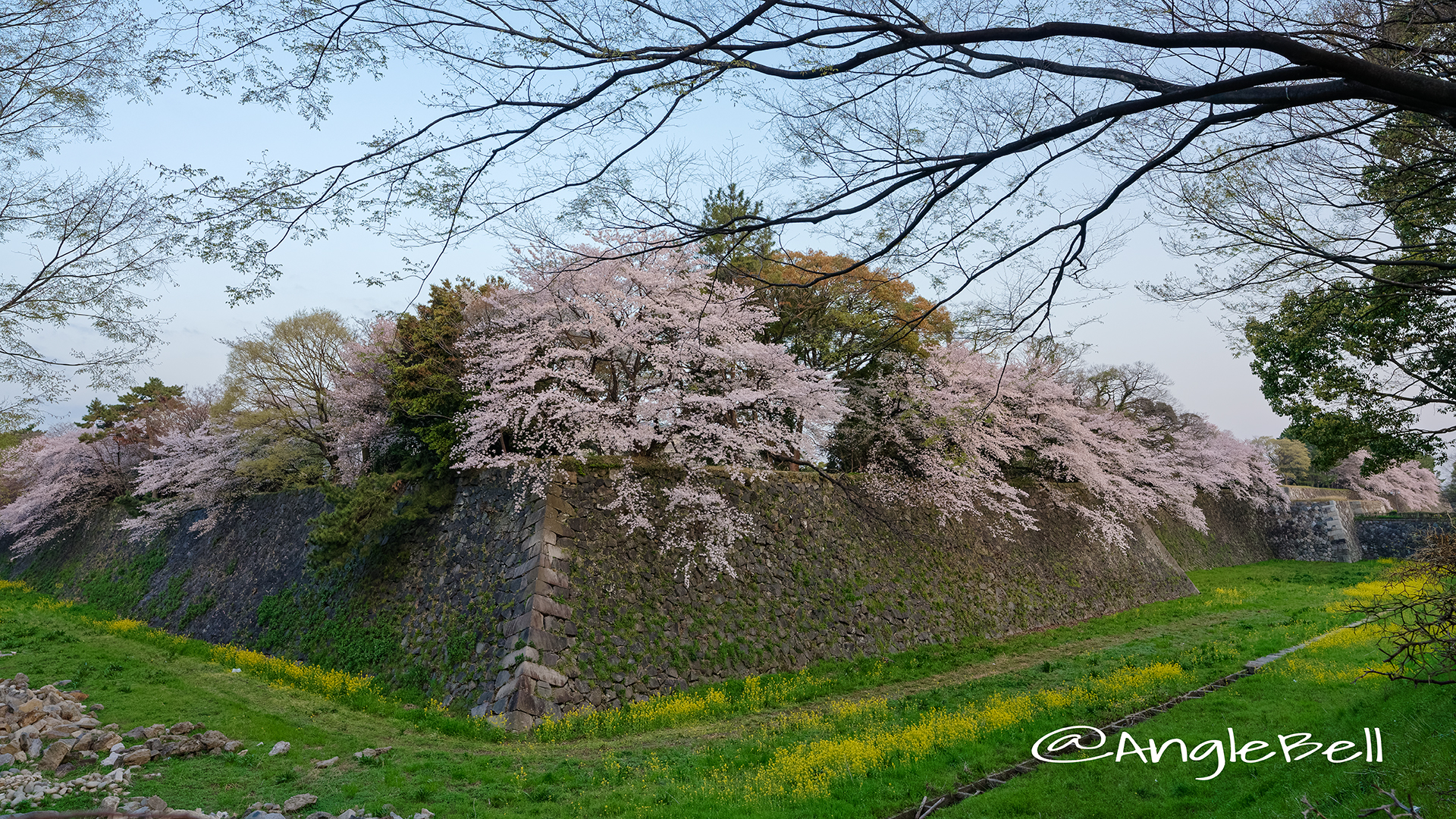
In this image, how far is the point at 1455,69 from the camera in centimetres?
528

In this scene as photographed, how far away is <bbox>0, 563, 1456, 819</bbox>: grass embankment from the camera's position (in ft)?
19.3

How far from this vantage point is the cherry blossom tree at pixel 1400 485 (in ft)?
141

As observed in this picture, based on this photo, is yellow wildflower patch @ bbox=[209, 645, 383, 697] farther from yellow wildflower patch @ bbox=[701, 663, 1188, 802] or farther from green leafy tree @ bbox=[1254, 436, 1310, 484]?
green leafy tree @ bbox=[1254, 436, 1310, 484]

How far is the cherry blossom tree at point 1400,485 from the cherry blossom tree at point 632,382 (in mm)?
48835

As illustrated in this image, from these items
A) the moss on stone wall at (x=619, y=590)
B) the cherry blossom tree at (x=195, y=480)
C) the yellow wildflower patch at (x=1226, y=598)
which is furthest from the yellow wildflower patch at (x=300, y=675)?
the yellow wildflower patch at (x=1226, y=598)

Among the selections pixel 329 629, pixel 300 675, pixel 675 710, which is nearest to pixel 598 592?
pixel 675 710

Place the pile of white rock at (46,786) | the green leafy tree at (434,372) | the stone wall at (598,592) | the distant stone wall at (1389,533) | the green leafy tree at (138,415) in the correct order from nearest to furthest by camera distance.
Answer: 1. the pile of white rock at (46,786)
2. the stone wall at (598,592)
3. the green leafy tree at (434,372)
4. the green leafy tree at (138,415)
5. the distant stone wall at (1389,533)

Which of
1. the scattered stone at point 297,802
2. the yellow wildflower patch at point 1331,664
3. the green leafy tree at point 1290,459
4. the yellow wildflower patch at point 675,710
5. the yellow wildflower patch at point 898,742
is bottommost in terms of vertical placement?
the yellow wildflower patch at point 675,710

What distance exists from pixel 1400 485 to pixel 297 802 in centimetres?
6060

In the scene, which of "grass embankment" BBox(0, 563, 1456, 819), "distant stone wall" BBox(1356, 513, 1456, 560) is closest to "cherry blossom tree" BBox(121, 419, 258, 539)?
"grass embankment" BBox(0, 563, 1456, 819)

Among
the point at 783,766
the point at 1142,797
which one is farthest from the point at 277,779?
the point at 1142,797

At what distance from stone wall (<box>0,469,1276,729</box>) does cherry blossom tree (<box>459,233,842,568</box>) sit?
2.05 feet

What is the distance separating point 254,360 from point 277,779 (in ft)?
49.7

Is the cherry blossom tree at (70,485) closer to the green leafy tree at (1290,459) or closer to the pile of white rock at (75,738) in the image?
the pile of white rock at (75,738)
